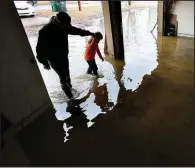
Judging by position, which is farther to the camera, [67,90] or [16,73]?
[67,90]

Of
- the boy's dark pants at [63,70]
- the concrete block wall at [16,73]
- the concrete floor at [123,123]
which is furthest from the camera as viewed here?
the boy's dark pants at [63,70]

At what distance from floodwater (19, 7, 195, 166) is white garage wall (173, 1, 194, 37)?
203 cm

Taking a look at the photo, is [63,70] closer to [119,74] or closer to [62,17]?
[62,17]

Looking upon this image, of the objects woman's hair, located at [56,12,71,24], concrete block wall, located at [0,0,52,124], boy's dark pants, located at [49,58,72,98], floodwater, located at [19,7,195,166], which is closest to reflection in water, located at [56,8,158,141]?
floodwater, located at [19,7,195,166]

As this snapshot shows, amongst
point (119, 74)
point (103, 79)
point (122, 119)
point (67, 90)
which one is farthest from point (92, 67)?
point (122, 119)

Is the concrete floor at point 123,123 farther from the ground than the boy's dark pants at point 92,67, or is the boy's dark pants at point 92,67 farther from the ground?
the boy's dark pants at point 92,67

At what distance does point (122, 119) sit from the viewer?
3738 mm

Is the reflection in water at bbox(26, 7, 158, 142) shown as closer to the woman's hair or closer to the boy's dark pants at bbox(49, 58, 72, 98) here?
the boy's dark pants at bbox(49, 58, 72, 98)

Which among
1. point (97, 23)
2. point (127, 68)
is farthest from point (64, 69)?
point (97, 23)

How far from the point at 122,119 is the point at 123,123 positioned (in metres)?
0.12

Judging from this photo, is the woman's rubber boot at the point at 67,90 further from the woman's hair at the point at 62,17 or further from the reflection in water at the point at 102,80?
the woman's hair at the point at 62,17

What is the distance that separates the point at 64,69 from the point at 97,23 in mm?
7006

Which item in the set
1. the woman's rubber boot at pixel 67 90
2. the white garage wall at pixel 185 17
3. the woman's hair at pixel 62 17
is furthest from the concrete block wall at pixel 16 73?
the white garage wall at pixel 185 17

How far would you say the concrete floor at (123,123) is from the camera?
298 centimetres
